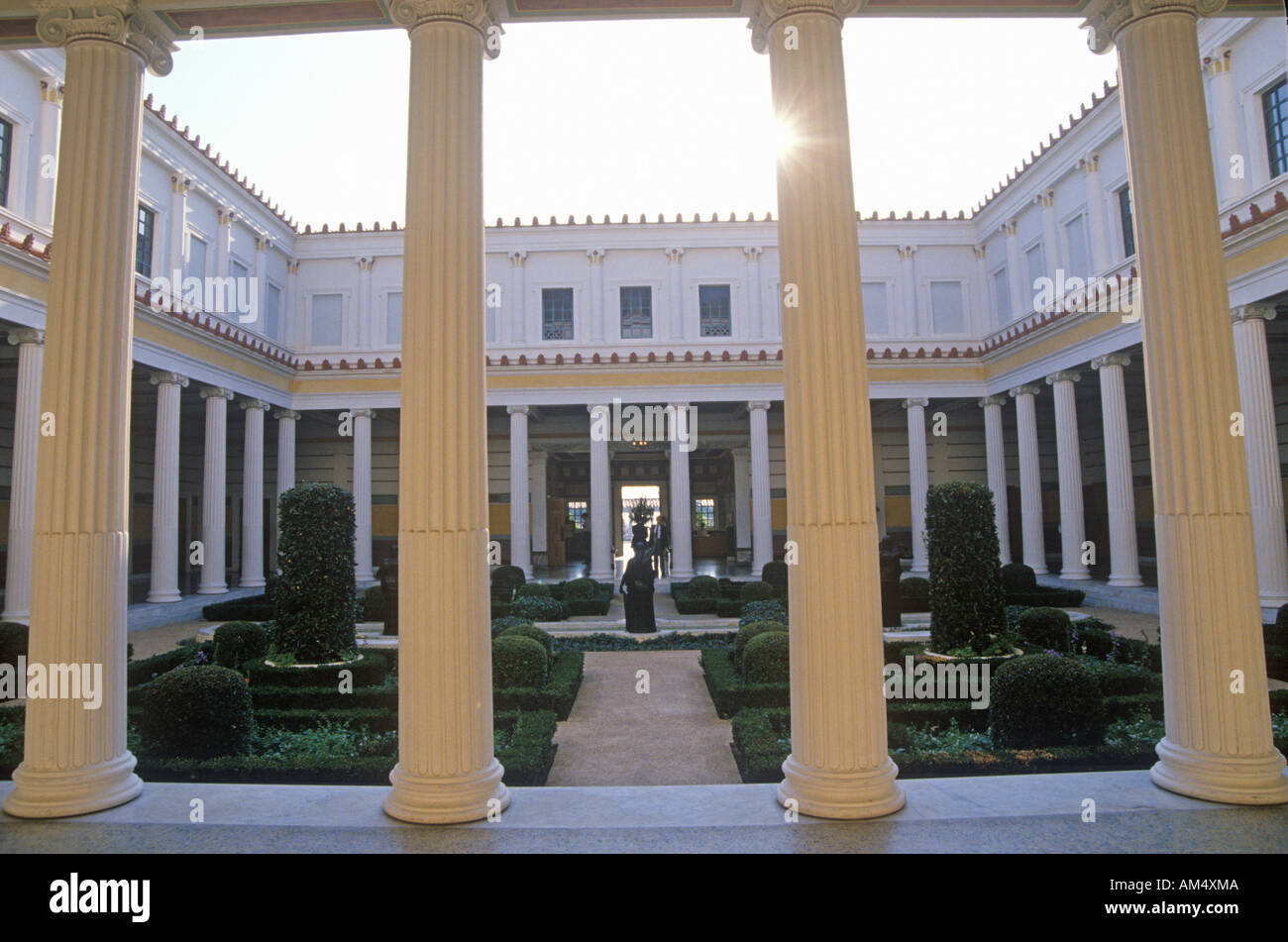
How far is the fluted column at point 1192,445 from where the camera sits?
400 cm

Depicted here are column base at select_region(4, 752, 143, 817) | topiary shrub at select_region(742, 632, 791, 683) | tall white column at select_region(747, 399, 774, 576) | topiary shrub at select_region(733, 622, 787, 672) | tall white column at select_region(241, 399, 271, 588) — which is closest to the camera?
column base at select_region(4, 752, 143, 817)

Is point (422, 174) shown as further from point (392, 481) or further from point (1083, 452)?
point (1083, 452)

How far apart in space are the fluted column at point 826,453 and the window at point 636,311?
62.1ft

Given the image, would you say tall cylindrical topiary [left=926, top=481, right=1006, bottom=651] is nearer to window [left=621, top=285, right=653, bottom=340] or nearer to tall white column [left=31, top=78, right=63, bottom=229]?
window [left=621, top=285, right=653, bottom=340]

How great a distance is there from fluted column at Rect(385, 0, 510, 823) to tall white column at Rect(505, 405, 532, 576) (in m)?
15.9

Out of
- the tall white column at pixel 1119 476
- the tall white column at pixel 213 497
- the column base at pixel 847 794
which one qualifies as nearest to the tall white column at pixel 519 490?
the tall white column at pixel 213 497

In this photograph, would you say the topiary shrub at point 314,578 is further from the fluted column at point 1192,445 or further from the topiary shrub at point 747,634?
the fluted column at point 1192,445

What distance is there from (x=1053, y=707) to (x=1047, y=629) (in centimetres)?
428

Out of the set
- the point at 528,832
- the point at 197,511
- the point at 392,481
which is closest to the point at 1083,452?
the point at 392,481

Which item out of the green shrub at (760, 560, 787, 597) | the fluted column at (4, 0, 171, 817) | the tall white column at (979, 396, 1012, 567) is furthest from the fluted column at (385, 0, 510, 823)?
the tall white column at (979, 396, 1012, 567)

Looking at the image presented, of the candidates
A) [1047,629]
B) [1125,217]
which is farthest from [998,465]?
[1047,629]

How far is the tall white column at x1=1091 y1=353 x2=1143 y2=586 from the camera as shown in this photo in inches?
604

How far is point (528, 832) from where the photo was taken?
373 centimetres
